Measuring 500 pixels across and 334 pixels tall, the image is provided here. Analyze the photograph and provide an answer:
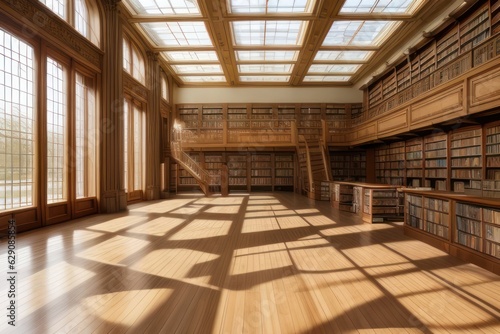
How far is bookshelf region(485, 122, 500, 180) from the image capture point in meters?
5.96

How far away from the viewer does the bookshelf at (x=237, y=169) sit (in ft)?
46.6

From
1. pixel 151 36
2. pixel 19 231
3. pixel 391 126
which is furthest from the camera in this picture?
pixel 151 36

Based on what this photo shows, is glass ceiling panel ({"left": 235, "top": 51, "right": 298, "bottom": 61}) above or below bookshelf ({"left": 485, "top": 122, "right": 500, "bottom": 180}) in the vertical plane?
above

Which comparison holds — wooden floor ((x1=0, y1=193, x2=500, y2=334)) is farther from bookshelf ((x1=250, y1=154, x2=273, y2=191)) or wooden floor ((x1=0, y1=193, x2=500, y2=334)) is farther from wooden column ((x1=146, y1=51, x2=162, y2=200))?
bookshelf ((x1=250, y1=154, x2=273, y2=191))

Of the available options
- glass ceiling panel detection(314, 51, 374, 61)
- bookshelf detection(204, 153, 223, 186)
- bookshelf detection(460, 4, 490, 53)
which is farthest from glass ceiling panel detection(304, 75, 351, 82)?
bookshelf detection(460, 4, 490, 53)

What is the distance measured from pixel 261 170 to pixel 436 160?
7.89 metres

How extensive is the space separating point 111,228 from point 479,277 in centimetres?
579

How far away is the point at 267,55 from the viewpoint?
11945mm

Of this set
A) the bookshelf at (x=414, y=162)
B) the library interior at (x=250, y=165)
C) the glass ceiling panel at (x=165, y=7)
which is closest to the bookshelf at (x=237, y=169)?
the library interior at (x=250, y=165)

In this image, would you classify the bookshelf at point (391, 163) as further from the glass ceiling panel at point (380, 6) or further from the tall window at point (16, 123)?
the tall window at point (16, 123)

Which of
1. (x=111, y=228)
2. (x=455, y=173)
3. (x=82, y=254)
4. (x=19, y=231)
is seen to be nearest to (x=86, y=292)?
(x=82, y=254)

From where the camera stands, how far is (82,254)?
3.75 metres

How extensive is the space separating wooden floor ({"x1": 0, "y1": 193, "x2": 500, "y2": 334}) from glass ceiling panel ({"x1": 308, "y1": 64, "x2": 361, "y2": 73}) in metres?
10.0

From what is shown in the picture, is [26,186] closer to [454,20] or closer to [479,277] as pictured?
[479,277]
